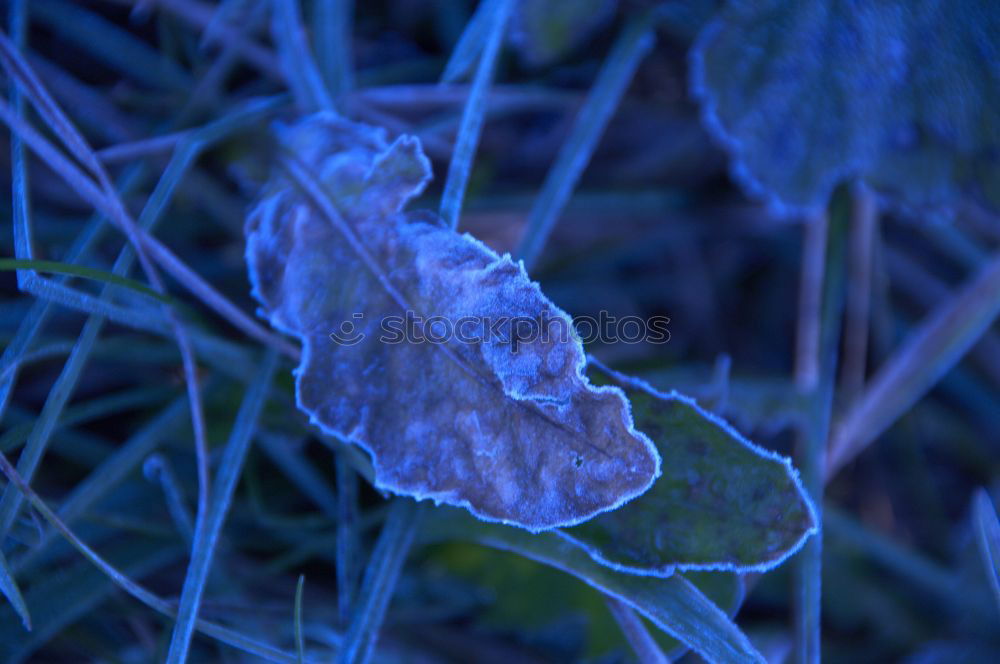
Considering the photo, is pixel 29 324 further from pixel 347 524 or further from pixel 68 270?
pixel 347 524

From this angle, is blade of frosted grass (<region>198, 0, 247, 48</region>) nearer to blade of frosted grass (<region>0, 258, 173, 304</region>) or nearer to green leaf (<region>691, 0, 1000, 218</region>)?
blade of frosted grass (<region>0, 258, 173, 304</region>)

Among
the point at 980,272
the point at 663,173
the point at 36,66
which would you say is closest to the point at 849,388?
the point at 980,272

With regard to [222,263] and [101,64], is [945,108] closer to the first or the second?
[222,263]

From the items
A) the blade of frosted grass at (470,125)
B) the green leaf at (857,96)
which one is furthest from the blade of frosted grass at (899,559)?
the blade of frosted grass at (470,125)

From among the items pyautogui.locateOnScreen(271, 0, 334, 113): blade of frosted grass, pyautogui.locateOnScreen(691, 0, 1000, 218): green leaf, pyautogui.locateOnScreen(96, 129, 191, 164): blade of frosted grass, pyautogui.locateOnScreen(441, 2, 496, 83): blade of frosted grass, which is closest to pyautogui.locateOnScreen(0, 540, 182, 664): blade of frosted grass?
pyautogui.locateOnScreen(96, 129, 191, 164): blade of frosted grass

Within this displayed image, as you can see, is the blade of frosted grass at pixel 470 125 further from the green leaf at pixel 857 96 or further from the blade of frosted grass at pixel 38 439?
the blade of frosted grass at pixel 38 439

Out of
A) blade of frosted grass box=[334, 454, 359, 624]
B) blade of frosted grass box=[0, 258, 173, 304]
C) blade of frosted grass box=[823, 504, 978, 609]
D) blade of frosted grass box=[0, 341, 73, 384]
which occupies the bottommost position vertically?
blade of frosted grass box=[823, 504, 978, 609]

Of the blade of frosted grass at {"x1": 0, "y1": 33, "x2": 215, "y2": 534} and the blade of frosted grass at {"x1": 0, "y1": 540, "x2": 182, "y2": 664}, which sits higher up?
the blade of frosted grass at {"x1": 0, "y1": 33, "x2": 215, "y2": 534}

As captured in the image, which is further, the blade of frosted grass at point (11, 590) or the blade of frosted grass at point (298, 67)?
the blade of frosted grass at point (298, 67)
